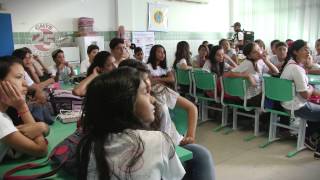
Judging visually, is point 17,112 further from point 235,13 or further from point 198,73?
point 235,13

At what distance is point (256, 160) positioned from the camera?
3057 millimetres

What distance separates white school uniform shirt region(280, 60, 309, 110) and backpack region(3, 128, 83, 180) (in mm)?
2390

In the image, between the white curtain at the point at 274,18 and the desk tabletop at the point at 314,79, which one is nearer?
the desk tabletop at the point at 314,79

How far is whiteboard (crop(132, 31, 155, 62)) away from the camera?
6.41 metres

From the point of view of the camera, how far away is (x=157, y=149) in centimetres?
104

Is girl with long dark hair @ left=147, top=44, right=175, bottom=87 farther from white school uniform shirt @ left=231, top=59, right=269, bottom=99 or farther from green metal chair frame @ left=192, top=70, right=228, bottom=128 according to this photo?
white school uniform shirt @ left=231, top=59, right=269, bottom=99

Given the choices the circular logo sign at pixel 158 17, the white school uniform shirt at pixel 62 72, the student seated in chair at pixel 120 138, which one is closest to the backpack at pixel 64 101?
the student seated in chair at pixel 120 138

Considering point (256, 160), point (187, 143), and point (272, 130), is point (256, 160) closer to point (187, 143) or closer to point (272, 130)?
point (272, 130)

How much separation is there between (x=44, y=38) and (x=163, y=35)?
2.70 meters

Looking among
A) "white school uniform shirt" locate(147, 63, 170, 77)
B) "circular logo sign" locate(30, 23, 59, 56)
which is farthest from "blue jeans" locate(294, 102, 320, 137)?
"circular logo sign" locate(30, 23, 59, 56)

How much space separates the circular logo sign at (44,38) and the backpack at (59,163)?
4350mm

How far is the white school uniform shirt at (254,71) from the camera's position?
3592 mm

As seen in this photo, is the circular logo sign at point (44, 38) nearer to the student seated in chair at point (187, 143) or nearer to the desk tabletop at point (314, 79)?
the student seated in chair at point (187, 143)

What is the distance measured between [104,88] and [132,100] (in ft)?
0.35
